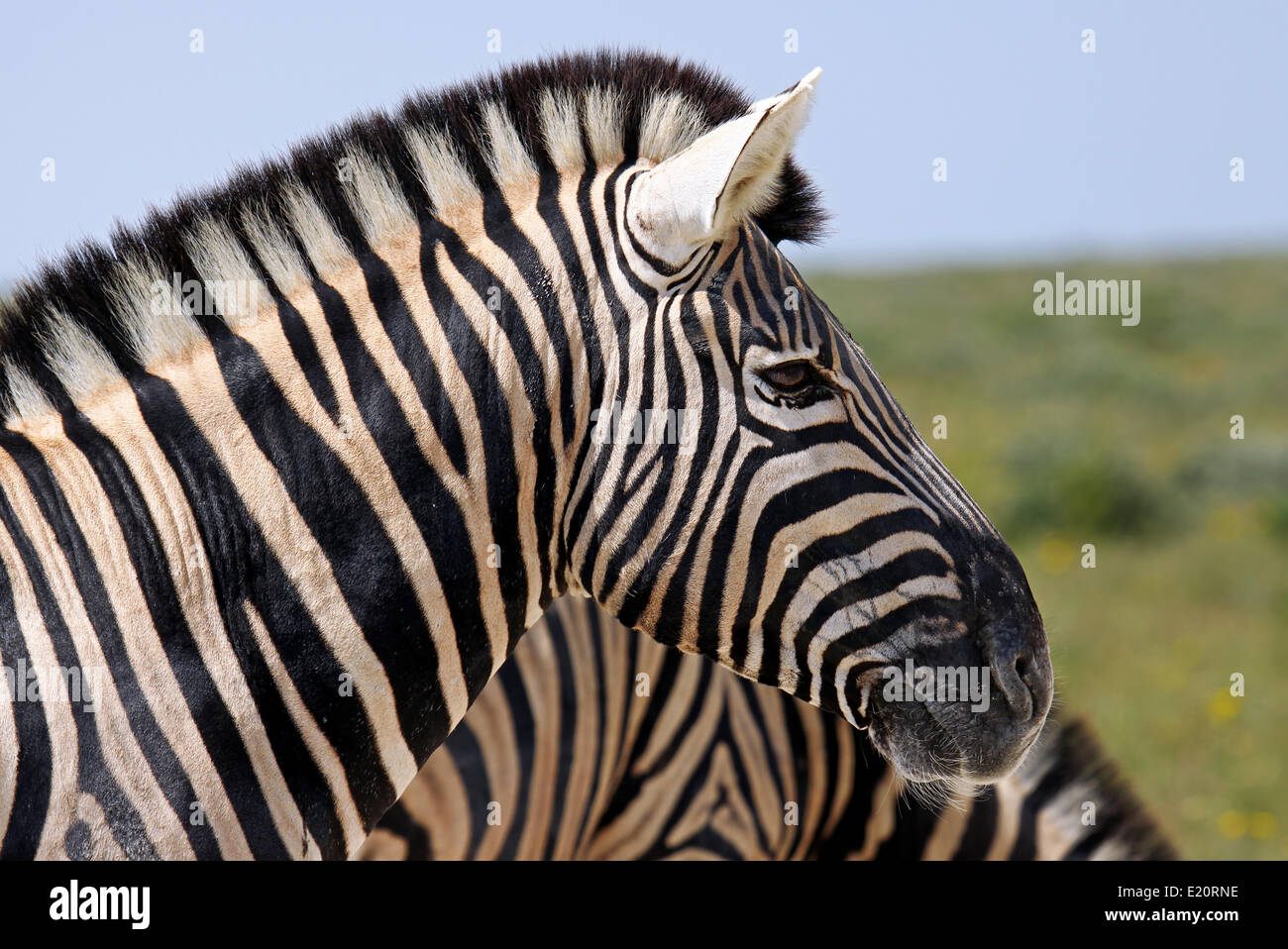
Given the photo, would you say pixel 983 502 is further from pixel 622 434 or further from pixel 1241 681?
pixel 622 434

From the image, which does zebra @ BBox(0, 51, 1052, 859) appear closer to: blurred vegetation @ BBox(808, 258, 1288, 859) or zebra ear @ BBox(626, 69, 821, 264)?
zebra ear @ BBox(626, 69, 821, 264)

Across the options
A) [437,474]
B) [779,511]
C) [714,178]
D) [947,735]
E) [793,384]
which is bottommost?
[947,735]

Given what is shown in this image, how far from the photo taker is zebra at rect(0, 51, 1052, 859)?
8.39 ft

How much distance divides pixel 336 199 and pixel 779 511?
54.1 inches

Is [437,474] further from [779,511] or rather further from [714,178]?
[714,178]

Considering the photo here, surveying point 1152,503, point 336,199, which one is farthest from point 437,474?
point 1152,503

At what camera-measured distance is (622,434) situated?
8.82 feet

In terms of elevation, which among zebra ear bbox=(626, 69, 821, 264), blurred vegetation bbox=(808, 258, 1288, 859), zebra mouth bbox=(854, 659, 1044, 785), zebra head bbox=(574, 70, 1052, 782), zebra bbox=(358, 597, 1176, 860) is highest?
zebra ear bbox=(626, 69, 821, 264)

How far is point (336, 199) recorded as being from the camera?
2.81 metres

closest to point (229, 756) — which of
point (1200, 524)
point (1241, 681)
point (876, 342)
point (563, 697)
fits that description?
point (563, 697)

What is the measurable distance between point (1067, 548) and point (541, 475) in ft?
41.5

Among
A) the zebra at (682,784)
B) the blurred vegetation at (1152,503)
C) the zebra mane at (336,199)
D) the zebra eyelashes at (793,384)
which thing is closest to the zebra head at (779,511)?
the zebra eyelashes at (793,384)

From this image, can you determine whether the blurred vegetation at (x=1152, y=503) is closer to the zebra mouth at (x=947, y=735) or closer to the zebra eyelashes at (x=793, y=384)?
the zebra mouth at (x=947, y=735)

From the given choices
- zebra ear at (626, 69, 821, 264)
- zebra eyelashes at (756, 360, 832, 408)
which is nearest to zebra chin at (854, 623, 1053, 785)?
zebra eyelashes at (756, 360, 832, 408)
